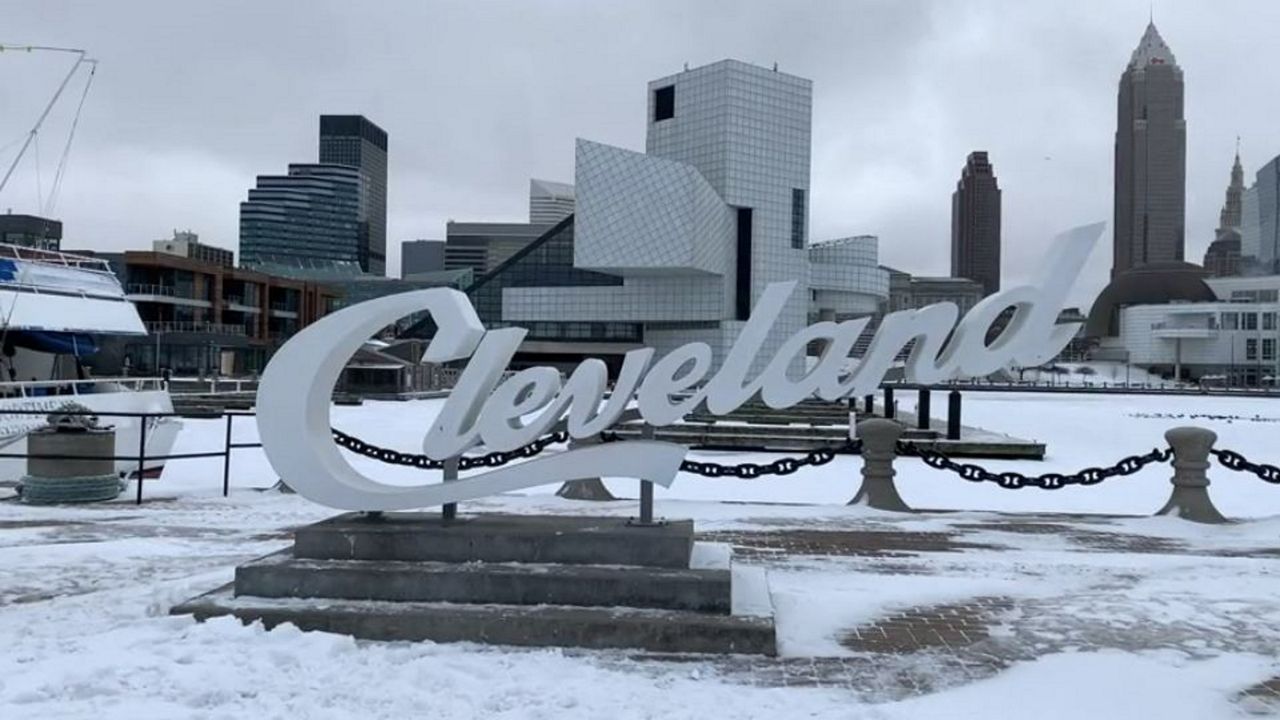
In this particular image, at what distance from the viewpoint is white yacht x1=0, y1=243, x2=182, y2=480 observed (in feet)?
79.1

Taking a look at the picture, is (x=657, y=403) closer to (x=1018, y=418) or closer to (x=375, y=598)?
(x=375, y=598)

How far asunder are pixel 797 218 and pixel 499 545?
84.0m

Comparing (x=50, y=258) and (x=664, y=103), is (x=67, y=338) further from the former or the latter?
(x=664, y=103)

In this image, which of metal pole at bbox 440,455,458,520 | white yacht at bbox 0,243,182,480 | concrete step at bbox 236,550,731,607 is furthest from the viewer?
white yacht at bbox 0,243,182,480

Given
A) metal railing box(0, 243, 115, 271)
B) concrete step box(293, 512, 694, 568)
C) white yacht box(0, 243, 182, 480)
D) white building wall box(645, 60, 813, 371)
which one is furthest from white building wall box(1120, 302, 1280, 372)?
concrete step box(293, 512, 694, 568)

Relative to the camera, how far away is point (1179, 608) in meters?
8.73

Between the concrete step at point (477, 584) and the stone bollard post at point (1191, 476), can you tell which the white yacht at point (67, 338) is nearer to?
the concrete step at point (477, 584)

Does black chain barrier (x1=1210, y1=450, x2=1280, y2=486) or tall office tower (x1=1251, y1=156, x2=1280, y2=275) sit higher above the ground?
tall office tower (x1=1251, y1=156, x2=1280, y2=275)

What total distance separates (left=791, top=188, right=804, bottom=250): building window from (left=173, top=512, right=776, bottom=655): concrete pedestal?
82.4m

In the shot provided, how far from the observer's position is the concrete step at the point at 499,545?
8.25m

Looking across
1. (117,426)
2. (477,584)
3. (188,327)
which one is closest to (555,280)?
(188,327)

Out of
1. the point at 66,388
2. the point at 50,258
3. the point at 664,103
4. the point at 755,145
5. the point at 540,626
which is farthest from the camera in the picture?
the point at 664,103

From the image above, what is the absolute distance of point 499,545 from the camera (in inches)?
327

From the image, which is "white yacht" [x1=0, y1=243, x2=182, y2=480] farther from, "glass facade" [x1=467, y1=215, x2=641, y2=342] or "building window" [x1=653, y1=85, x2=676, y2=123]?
"glass facade" [x1=467, y1=215, x2=641, y2=342]
